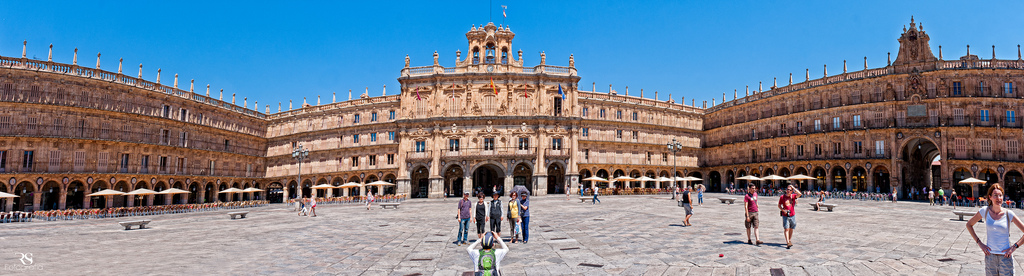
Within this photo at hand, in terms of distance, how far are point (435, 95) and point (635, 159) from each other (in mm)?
22062

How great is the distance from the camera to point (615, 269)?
1027cm

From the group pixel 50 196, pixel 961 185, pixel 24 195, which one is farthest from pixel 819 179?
pixel 24 195

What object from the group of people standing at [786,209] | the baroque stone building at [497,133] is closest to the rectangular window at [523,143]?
the baroque stone building at [497,133]

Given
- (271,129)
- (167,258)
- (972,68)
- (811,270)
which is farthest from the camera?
(271,129)

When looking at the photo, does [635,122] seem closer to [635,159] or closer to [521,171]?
[635,159]

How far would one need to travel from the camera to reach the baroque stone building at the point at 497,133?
3988cm

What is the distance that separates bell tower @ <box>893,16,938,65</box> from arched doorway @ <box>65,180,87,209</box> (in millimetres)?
63994

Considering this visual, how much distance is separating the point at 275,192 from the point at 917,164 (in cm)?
6262

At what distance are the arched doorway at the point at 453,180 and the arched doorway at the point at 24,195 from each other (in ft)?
103

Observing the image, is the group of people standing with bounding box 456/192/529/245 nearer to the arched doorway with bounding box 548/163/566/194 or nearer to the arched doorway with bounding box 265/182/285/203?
the arched doorway with bounding box 548/163/566/194

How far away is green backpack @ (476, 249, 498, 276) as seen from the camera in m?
6.72

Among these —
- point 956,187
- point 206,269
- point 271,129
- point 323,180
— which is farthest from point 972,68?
point 271,129

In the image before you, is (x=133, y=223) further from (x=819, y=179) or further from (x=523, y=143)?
(x=819, y=179)

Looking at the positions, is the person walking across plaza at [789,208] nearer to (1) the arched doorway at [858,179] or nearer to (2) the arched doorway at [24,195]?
(1) the arched doorway at [858,179]
